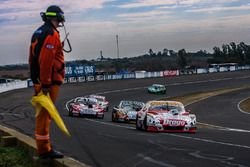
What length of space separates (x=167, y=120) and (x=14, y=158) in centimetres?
1072

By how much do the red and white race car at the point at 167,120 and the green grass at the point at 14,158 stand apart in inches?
390

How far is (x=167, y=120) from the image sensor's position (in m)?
18.0

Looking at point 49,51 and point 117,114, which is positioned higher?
point 49,51

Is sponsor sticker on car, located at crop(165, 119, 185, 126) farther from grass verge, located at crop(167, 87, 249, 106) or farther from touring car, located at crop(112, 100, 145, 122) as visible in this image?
grass verge, located at crop(167, 87, 249, 106)

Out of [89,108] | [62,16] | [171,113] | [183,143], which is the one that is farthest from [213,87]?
[62,16]

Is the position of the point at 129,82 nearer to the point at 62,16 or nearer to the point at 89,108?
the point at 89,108

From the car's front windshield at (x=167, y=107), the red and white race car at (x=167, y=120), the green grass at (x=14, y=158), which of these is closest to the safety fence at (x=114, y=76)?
the car's front windshield at (x=167, y=107)

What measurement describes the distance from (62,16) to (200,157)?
392 cm

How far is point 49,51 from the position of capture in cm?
647

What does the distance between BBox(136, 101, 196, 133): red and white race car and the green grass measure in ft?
32.5

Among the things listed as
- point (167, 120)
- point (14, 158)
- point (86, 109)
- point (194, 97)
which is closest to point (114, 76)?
point (194, 97)

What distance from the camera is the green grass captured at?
7.45 m

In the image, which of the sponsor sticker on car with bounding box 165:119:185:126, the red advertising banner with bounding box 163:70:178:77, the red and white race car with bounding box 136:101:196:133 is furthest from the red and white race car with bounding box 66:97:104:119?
the red advertising banner with bounding box 163:70:178:77

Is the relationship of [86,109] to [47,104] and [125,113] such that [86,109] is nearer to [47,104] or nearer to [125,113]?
[125,113]
